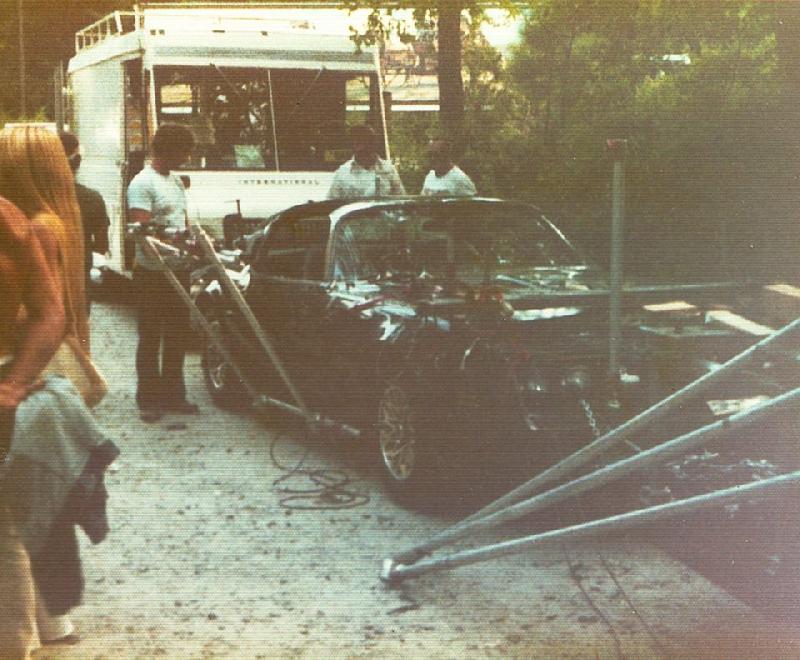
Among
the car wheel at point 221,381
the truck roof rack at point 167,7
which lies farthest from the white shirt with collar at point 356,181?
the truck roof rack at point 167,7

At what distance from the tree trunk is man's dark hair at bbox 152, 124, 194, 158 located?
4.10 meters

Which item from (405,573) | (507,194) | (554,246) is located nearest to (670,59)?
(507,194)

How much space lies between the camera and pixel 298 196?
12164 mm

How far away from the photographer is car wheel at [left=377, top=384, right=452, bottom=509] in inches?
232

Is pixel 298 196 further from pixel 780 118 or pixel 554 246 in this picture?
pixel 554 246

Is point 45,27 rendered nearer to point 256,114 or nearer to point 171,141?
point 256,114

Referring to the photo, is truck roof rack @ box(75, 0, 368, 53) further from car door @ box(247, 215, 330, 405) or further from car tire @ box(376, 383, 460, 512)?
car tire @ box(376, 383, 460, 512)

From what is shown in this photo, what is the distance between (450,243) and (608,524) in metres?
3.26

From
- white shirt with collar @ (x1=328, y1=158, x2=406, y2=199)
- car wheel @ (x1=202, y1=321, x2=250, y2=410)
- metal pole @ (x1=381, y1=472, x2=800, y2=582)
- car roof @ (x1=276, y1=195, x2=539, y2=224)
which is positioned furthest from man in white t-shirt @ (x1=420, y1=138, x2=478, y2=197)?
metal pole @ (x1=381, y1=472, x2=800, y2=582)

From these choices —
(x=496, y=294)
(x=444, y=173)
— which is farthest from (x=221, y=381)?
(x=496, y=294)

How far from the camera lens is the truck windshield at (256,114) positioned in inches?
480

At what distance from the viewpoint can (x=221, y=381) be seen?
28.5 feet

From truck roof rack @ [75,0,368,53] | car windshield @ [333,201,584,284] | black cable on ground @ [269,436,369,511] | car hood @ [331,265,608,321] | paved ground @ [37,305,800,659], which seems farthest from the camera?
truck roof rack @ [75,0,368,53]

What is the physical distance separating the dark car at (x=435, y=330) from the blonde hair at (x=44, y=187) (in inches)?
89.7
